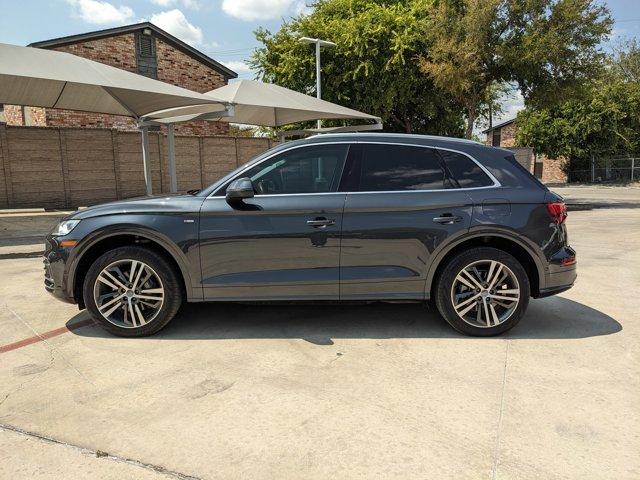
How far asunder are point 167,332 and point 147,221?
3.38 ft

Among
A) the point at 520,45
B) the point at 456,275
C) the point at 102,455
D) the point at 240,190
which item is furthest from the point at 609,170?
the point at 102,455

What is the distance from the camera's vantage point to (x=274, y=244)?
13.7ft

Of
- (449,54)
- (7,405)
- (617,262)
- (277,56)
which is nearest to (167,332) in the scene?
(7,405)

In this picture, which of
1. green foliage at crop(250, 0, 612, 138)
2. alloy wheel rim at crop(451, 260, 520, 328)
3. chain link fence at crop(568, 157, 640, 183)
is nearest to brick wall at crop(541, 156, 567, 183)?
chain link fence at crop(568, 157, 640, 183)

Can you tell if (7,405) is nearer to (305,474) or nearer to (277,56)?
(305,474)

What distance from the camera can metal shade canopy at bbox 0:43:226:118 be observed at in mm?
8742

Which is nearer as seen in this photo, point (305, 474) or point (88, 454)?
point (305, 474)

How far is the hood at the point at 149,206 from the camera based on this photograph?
4250 millimetres

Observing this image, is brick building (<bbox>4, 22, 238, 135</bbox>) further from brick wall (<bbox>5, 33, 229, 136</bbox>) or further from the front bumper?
the front bumper

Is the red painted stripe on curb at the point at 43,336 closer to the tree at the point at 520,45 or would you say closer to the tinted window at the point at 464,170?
the tinted window at the point at 464,170

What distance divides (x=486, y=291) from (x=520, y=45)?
616 inches

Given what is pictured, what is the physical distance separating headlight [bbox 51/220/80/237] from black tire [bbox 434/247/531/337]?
10.4 ft

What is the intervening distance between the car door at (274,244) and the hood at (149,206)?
0.16 meters

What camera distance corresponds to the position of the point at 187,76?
23.9 m
